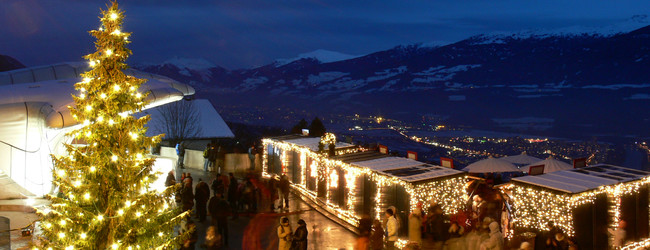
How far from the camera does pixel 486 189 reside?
13664mm

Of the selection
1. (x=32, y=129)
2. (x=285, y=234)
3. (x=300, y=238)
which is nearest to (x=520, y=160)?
(x=300, y=238)

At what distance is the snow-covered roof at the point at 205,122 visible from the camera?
3397cm

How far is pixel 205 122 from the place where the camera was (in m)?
36.3

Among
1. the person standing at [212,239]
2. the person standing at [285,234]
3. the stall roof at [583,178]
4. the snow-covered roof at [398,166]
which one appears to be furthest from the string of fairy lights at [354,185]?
the person standing at [212,239]

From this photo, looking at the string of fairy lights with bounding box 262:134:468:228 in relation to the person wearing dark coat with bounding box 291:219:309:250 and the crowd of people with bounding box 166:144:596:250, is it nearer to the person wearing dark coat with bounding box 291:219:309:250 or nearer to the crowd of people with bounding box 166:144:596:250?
the crowd of people with bounding box 166:144:596:250

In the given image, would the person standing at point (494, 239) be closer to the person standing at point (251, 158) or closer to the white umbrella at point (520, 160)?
the white umbrella at point (520, 160)

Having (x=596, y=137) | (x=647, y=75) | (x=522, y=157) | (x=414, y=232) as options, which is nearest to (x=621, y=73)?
(x=647, y=75)

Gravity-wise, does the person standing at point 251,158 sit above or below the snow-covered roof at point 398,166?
below

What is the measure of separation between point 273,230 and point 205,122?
24447 mm

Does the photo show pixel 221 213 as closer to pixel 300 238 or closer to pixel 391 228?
pixel 300 238

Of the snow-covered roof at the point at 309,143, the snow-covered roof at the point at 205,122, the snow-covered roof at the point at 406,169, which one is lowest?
the snow-covered roof at the point at 406,169

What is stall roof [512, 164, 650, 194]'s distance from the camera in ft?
34.9

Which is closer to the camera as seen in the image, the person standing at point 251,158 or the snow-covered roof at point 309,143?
the snow-covered roof at point 309,143

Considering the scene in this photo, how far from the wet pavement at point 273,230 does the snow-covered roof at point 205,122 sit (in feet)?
64.1
